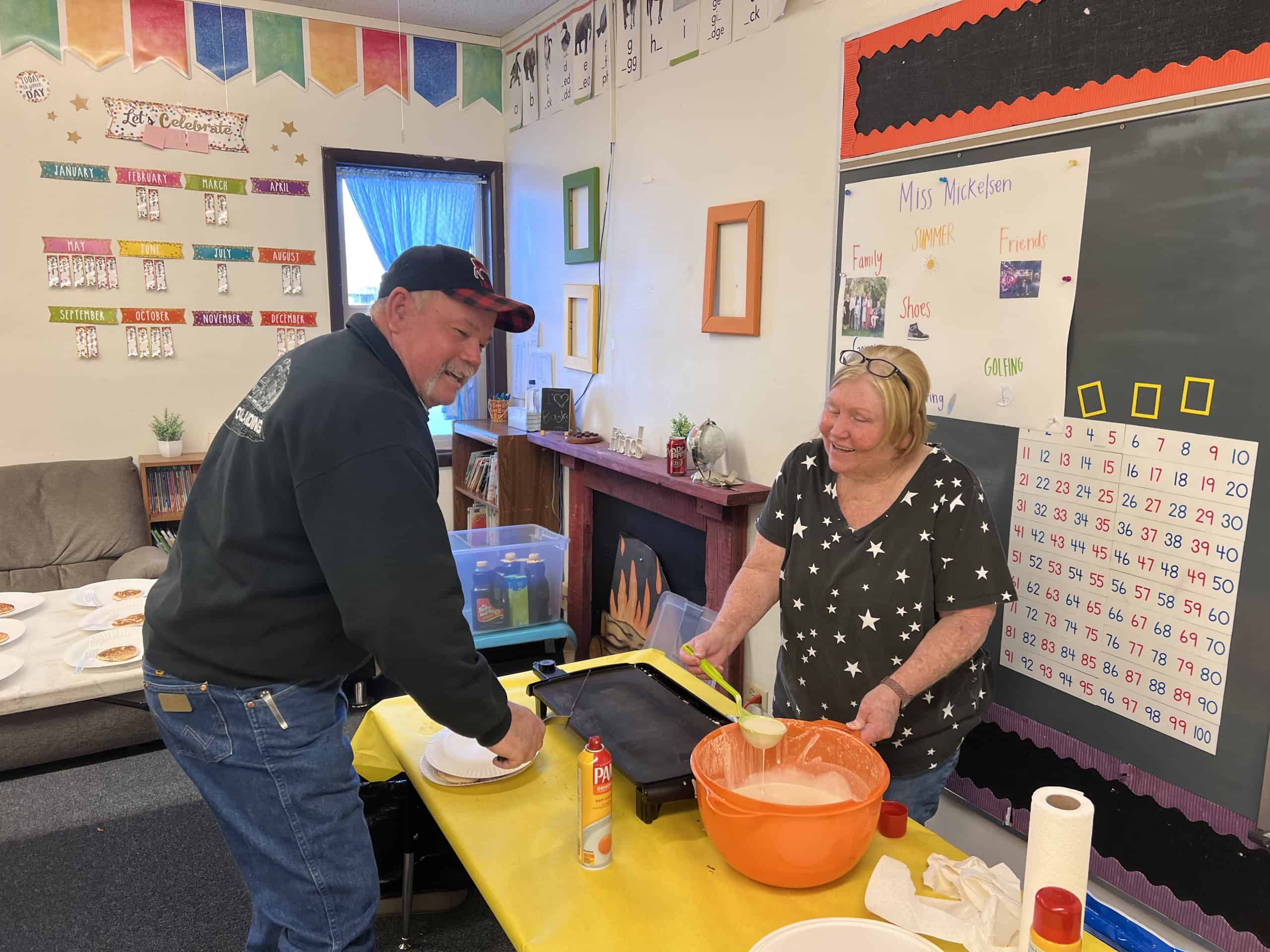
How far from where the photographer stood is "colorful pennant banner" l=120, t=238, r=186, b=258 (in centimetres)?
389

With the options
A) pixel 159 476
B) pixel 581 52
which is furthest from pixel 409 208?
pixel 159 476

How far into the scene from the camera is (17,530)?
3617 mm

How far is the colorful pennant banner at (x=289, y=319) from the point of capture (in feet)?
13.8

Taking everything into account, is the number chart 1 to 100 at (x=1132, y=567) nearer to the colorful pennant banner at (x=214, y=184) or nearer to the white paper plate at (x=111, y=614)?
the white paper plate at (x=111, y=614)

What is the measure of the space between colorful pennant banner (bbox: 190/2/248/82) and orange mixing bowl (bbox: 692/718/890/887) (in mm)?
4009

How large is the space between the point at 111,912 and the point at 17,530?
2.04m

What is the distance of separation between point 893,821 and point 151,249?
13.2 ft

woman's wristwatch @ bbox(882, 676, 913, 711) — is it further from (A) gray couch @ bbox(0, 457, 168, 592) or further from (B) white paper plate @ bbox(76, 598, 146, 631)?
(A) gray couch @ bbox(0, 457, 168, 592)

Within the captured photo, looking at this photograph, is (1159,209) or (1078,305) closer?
(1159,209)

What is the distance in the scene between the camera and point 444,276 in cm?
138

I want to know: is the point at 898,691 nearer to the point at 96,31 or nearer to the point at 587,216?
the point at 587,216

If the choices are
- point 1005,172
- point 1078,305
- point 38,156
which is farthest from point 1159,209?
point 38,156

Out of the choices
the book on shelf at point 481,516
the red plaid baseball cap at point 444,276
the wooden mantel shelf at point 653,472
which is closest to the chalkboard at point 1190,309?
the wooden mantel shelf at point 653,472

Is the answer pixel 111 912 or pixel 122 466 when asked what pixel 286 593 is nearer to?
pixel 111 912
